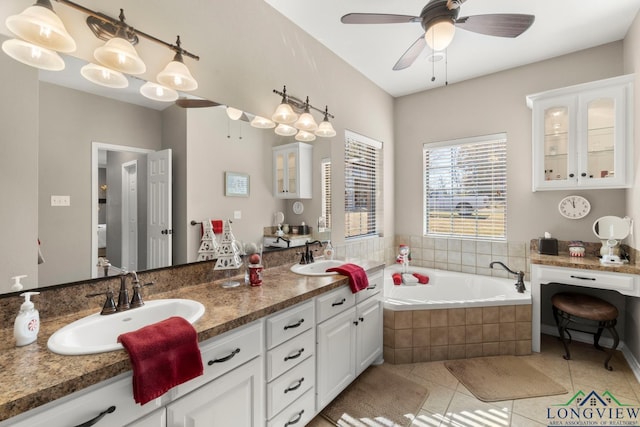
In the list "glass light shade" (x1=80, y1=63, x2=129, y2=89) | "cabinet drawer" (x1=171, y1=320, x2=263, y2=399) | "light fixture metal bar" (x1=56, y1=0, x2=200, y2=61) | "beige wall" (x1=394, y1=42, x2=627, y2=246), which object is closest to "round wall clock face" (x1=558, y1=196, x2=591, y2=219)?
"beige wall" (x1=394, y1=42, x2=627, y2=246)

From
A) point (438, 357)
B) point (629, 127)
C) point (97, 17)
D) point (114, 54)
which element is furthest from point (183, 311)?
point (629, 127)

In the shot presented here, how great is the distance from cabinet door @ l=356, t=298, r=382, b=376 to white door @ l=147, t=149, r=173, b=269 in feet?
4.29

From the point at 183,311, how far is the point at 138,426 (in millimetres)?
455

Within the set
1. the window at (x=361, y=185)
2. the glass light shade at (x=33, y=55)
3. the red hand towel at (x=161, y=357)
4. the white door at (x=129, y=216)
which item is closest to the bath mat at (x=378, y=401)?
the red hand towel at (x=161, y=357)

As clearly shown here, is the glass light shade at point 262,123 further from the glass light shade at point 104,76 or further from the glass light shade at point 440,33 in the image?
the glass light shade at point 440,33

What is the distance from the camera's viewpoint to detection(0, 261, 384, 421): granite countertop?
2.38 feet

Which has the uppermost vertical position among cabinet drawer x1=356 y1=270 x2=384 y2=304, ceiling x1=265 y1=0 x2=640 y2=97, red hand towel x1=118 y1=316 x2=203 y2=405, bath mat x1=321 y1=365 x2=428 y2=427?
ceiling x1=265 y1=0 x2=640 y2=97

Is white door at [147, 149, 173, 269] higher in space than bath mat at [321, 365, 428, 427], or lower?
higher

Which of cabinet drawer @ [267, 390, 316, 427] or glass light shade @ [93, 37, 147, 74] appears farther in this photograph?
cabinet drawer @ [267, 390, 316, 427]

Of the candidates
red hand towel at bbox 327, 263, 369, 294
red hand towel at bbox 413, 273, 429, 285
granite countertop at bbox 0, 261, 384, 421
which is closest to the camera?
granite countertop at bbox 0, 261, 384, 421

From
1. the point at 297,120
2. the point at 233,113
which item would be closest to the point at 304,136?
the point at 297,120

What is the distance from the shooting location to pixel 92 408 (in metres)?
0.81

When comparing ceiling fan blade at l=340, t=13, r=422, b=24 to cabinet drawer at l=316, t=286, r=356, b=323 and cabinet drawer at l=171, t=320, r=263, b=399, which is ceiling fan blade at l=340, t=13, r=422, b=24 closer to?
cabinet drawer at l=316, t=286, r=356, b=323

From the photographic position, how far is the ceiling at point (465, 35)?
2.09m
